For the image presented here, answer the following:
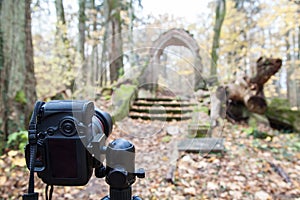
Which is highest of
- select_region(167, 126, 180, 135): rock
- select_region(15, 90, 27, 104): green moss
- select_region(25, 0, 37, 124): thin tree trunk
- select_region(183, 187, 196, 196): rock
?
select_region(25, 0, 37, 124): thin tree trunk

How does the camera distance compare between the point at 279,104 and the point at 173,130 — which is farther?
the point at 279,104

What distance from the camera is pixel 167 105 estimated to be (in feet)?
3.90

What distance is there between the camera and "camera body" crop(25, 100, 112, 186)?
737 mm

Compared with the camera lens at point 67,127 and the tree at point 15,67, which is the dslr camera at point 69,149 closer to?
the camera lens at point 67,127

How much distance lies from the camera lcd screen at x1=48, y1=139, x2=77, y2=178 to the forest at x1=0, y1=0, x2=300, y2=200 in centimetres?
30

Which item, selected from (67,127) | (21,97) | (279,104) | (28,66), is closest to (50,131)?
(67,127)

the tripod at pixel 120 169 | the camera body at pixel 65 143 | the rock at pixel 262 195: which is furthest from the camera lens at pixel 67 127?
the rock at pixel 262 195

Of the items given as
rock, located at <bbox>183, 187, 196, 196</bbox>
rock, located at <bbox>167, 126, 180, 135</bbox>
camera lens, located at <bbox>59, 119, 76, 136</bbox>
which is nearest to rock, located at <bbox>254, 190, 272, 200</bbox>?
rock, located at <bbox>183, 187, 196, 196</bbox>

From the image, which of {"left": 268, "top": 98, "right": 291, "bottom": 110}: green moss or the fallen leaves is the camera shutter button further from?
{"left": 268, "top": 98, "right": 291, "bottom": 110}: green moss

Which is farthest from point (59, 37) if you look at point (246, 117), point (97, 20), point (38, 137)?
point (38, 137)

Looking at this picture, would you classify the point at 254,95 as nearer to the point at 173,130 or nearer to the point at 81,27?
the point at 173,130

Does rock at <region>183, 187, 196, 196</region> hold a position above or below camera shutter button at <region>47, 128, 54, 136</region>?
below

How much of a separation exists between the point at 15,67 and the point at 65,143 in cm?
290

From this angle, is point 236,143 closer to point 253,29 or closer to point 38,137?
point 38,137
